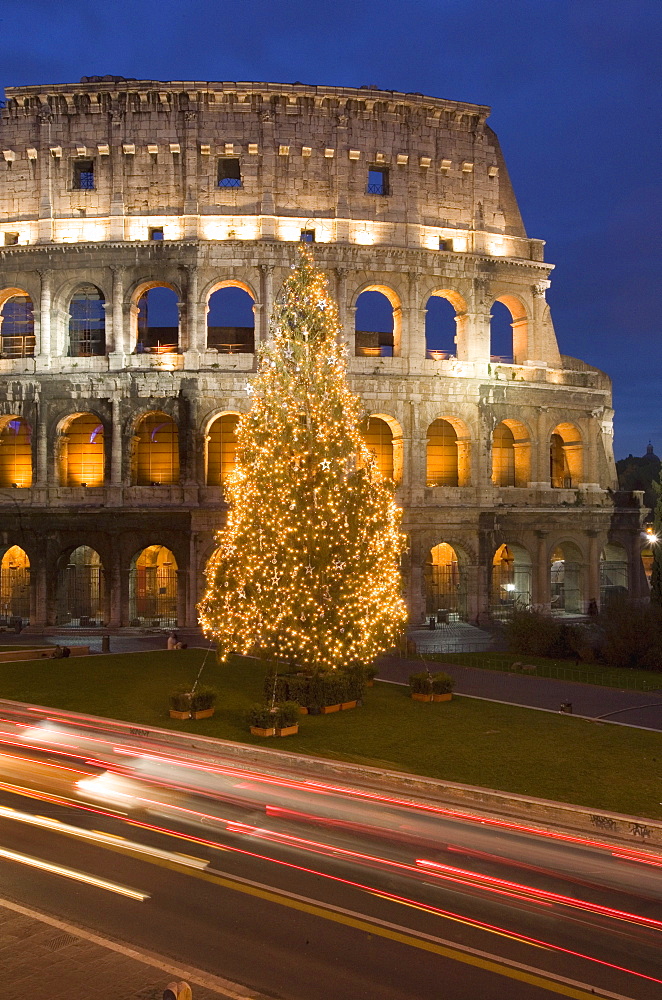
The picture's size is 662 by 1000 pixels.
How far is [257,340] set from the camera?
111ft

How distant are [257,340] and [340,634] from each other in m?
17.8

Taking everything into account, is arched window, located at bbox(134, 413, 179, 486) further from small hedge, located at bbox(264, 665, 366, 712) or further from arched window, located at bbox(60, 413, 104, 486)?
small hedge, located at bbox(264, 665, 366, 712)

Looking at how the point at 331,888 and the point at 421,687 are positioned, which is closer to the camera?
the point at 331,888

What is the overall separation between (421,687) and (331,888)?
1122 cm

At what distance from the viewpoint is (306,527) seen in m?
19.0

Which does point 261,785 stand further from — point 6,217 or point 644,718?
point 6,217

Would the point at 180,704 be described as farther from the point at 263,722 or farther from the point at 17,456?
the point at 17,456

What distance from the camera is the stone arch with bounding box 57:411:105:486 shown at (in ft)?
119

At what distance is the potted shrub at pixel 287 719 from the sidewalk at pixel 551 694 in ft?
19.2

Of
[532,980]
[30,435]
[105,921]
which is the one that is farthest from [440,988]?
[30,435]

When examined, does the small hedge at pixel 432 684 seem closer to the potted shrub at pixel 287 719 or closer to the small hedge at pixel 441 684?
the small hedge at pixel 441 684

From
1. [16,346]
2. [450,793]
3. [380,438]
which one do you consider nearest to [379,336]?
[380,438]

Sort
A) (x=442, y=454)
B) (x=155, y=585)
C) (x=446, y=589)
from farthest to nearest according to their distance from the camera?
(x=442, y=454) < (x=155, y=585) < (x=446, y=589)

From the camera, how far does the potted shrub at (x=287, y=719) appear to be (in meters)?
16.5
